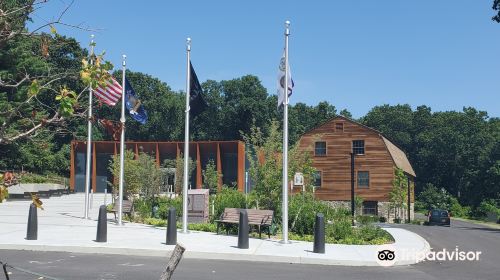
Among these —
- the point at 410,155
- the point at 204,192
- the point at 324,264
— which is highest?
the point at 410,155

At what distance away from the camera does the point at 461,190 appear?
89250mm

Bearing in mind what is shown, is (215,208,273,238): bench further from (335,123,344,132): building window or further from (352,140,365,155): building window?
(335,123,344,132): building window

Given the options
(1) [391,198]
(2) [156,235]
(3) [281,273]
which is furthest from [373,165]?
(3) [281,273]

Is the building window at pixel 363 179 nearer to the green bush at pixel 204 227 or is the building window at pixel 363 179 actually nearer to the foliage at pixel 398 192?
the foliage at pixel 398 192

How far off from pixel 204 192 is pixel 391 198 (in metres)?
31.6

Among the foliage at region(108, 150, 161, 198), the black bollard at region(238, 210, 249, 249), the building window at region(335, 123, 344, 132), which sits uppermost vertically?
the building window at region(335, 123, 344, 132)

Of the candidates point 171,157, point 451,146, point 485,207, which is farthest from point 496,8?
point 451,146

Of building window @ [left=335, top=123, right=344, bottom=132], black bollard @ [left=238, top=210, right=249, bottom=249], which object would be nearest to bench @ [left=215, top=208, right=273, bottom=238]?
black bollard @ [left=238, top=210, right=249, bottom=249]

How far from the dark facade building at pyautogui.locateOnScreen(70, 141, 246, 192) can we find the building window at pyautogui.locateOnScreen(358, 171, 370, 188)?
11.5 meters

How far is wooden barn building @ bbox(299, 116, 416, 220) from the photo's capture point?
171 ft

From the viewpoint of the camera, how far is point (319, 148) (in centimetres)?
5462

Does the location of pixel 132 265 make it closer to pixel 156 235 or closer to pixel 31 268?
pixel 31 268

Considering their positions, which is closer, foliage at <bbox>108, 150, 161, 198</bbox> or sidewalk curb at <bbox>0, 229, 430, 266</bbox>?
sidewalk curb at <bbox>0, 229, 430, 266</bbox>

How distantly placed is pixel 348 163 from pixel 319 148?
331 centimetres
